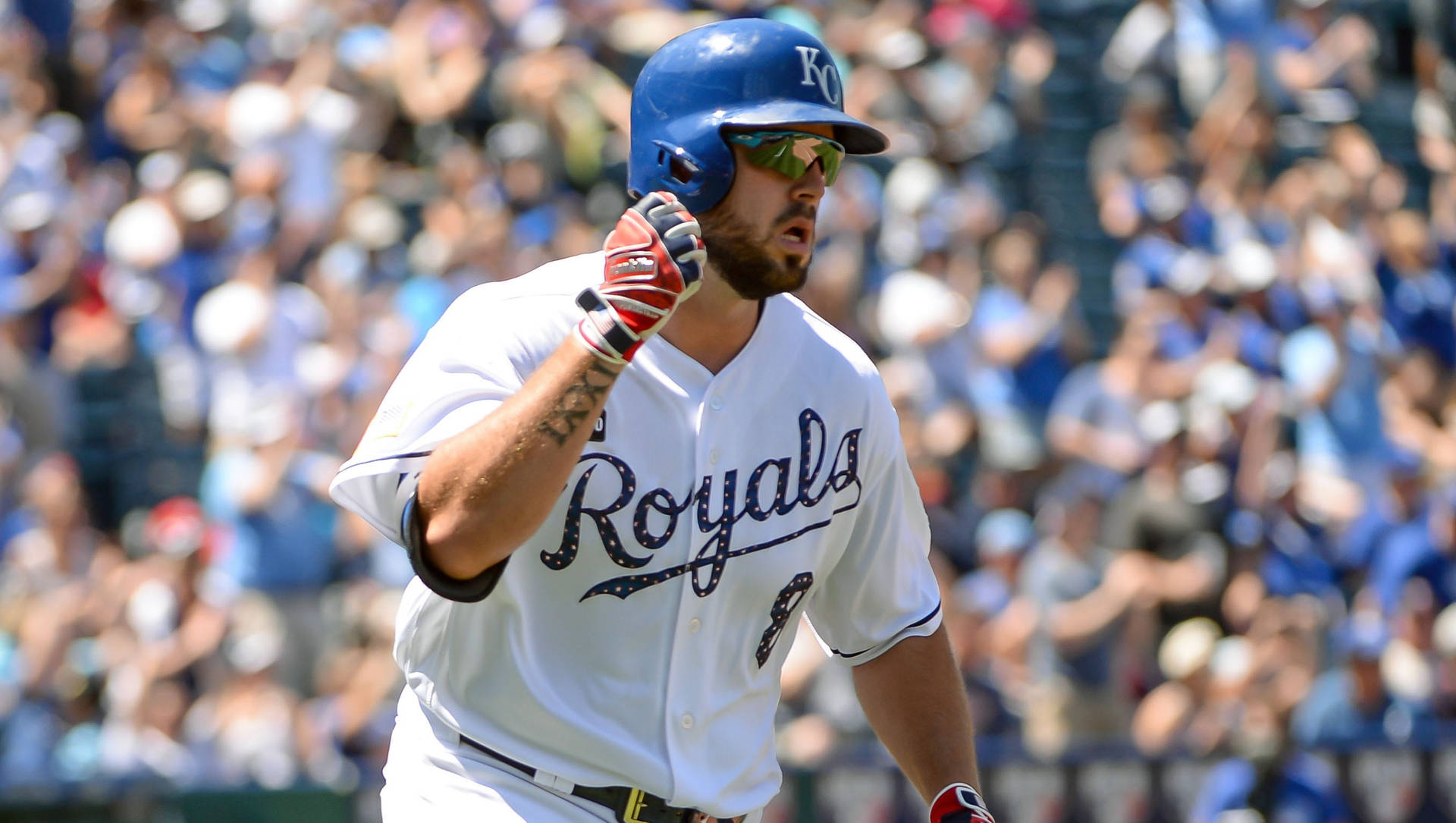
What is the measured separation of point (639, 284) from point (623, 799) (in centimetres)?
94

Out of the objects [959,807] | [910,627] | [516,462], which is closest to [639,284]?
[516,462]

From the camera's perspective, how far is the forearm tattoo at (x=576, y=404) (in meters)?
2.93

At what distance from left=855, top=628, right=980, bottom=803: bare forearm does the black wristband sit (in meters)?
1.04

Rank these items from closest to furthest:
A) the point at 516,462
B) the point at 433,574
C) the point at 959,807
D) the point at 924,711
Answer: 1. the point at 516,462
2. the point at 433,574
3. the point at 959,807
4. the point at 924,711

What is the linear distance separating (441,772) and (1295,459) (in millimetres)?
7378

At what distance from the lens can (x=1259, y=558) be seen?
9133 millimetres

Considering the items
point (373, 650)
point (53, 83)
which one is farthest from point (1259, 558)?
point (53, 83)

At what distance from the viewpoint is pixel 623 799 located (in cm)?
338

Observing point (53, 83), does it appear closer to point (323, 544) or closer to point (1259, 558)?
point (323, 544)

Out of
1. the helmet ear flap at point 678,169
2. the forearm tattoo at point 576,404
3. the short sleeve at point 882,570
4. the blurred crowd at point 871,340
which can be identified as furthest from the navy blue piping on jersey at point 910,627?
the blurred crowd at point 871,340

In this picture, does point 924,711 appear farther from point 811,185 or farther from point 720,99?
point 720,99

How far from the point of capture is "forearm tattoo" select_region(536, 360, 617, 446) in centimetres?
293

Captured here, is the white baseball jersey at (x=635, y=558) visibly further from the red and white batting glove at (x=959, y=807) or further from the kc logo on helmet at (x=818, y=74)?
the kc logo on helmet at (x=818, y=74)

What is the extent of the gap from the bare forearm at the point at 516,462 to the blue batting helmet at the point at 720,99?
54 centimetres
